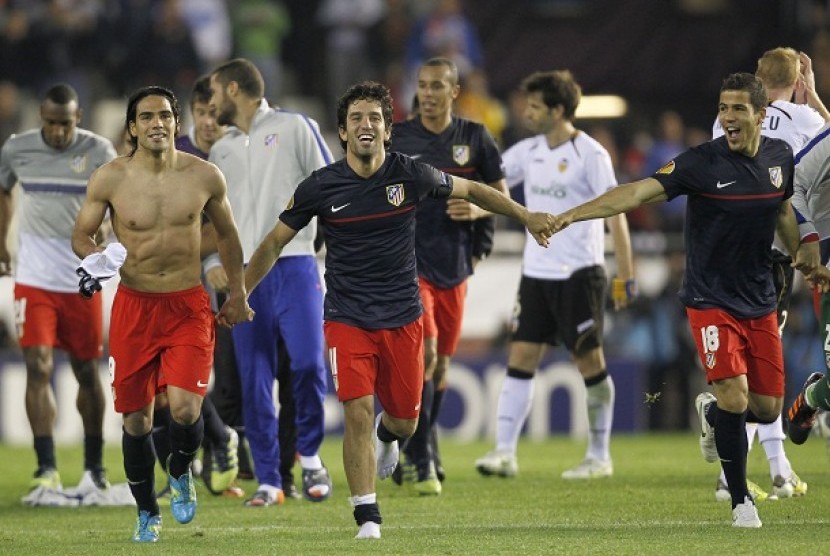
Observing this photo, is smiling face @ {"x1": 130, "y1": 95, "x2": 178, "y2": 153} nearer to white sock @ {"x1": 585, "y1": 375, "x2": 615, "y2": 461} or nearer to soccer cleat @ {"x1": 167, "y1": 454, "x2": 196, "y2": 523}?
soccer cleat @ {"x1": 167, "y1": 454, "x2": 196, "y2": 523}

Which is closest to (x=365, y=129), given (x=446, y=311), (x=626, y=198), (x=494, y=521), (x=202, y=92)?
(x=626, y=198)

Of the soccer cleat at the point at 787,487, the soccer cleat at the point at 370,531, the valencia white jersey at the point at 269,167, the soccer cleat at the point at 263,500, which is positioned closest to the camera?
the soccer cleat at the point at 370,531

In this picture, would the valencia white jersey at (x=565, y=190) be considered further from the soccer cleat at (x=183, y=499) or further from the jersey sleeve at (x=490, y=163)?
the soccer cleat at (x=183, y=499)

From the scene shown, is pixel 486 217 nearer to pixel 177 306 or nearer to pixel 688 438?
pixel 177 306

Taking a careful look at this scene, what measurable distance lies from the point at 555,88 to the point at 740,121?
136 inches

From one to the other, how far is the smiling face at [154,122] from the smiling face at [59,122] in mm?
2771

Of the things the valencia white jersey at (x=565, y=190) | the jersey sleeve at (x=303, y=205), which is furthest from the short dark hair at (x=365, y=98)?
the valencia white jersey at (x=565, y=190)

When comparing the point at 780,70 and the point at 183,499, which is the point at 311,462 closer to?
the point at 183,499

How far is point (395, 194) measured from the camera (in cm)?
996

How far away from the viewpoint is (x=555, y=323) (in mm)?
13633

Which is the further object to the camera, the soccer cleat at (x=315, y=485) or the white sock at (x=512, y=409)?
the white sock at (x=512, y=409)

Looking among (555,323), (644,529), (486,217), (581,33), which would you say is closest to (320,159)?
(486,217)

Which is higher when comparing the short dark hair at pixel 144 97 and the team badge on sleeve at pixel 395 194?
the short dark hair at pixel 144 97

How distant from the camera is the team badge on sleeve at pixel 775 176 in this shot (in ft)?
32.9
